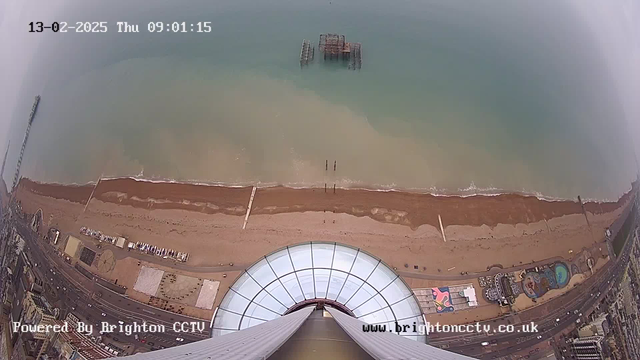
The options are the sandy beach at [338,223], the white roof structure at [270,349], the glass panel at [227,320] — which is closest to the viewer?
the white roof structure at [270,349]

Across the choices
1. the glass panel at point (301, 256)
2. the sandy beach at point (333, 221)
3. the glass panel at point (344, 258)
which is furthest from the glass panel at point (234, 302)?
the glass panel at point (344, 258)

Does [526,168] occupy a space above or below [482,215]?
above

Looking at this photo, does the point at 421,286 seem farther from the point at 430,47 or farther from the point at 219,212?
the point at 430,47

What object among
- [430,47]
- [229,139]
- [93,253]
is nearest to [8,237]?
[93,253]

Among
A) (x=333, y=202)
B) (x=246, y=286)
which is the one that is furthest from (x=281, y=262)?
(x=333, y=202)

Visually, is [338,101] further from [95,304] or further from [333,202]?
[95,304]

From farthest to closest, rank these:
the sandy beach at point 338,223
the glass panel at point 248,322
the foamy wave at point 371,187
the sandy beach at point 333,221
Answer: the foamy wave at point 371,187
the sandy beach at point 333,221
the sandy beach at point 338,223
the glass panel at point 248,322

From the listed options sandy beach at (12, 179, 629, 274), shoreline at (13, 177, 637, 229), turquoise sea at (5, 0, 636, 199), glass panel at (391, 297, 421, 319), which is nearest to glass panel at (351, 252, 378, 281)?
sandy beach at (12, 179, 629, 274)

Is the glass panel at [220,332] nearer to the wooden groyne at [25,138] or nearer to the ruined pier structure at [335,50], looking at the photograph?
the wooden groyne at [25,138]
